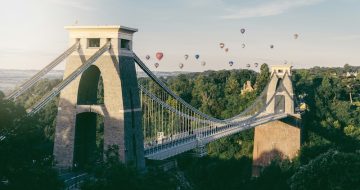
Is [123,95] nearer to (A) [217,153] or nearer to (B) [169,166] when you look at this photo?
(B) [169,166]

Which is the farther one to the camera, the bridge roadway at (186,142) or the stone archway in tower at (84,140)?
the bridge roadway at (186,142)

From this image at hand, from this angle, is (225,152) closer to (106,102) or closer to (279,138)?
(279,138)

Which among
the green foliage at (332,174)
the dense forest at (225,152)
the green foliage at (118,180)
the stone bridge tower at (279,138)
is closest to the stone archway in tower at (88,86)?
the dense forest at (225,152)

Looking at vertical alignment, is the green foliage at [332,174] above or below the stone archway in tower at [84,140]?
below

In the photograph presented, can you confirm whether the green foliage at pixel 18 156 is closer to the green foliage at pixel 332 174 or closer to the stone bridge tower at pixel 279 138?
the green foliage at pixel 332 174

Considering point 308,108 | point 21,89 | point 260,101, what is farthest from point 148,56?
point 308,108

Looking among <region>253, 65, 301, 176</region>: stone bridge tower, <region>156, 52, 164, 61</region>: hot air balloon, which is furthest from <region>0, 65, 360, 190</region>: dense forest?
<region>156, 52, 164, 61</region>: hot air balloon

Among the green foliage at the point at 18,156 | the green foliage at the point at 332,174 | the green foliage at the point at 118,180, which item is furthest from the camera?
the green foliage at the point at 332,174
